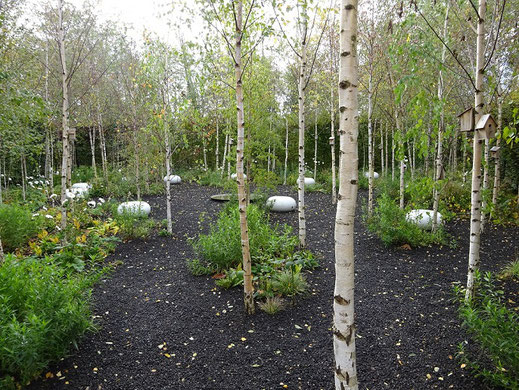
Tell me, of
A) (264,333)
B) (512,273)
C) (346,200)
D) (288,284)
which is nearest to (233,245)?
(288,284)

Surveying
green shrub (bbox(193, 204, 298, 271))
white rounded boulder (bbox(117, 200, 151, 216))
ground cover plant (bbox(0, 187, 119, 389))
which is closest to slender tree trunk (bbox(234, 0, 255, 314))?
green shrub (bbox(193, 204, 298, 271))

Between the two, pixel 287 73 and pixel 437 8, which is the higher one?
pixel 287 73

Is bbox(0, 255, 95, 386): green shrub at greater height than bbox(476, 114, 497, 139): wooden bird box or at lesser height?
lesser

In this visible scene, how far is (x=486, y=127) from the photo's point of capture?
3172mm

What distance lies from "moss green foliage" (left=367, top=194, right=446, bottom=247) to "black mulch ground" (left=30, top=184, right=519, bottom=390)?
0.40 m

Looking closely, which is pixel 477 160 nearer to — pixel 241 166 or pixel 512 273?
A: pixel 512 273

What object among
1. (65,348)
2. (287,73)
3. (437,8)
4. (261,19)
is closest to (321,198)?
(287,73)

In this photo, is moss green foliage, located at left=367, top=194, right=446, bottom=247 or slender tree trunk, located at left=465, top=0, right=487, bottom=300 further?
moss green foliage, located at left=367, top=194, right=446, bottom=247

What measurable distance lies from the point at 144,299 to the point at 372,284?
293 cm

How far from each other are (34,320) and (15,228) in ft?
12.5

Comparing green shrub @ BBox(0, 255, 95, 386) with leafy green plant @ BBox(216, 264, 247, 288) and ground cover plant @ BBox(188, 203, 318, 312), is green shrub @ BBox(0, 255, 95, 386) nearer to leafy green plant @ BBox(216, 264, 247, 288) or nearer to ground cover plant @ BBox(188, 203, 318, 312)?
leafy green plant @ BBox(216, 264, 247, 288)

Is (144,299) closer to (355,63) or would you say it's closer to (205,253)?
(205,253)

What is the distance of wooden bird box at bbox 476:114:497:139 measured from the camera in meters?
3.17

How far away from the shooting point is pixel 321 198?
10297 millimetres
